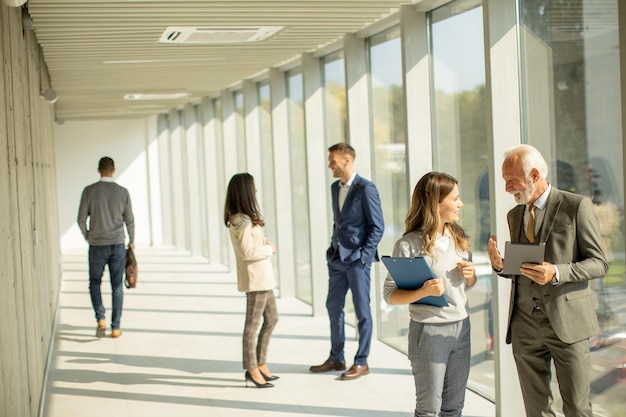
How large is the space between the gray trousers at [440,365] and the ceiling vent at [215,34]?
4.37 metres

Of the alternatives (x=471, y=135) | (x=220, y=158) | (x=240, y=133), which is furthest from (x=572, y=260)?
(x=220, y=158)

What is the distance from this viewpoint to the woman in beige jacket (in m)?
6.31

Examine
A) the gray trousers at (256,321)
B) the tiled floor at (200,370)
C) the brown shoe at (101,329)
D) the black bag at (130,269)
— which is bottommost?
the tiled floor at (200,370)

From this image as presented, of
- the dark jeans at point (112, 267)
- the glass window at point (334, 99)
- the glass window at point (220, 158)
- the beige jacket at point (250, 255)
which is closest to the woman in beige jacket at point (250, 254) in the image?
the beige jacket at point (250, 255)

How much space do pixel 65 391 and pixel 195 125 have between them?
12189 mm

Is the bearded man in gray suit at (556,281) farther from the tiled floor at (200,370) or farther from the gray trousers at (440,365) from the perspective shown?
the tiled floor at (200,370)

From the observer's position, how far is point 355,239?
675 cm

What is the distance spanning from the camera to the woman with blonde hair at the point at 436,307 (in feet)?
12.7

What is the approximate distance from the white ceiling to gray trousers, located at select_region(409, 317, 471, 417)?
3.43m

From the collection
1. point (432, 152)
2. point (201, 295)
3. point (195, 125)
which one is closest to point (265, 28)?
point (432, 152)

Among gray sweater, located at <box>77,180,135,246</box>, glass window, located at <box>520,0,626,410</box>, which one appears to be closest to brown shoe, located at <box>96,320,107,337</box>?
gray sweater, located at <box>77,180,135,246</box>

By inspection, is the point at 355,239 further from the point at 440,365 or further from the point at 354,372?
the point at 440,365

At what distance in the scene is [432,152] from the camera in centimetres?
725

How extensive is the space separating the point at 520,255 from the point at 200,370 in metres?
4.41
